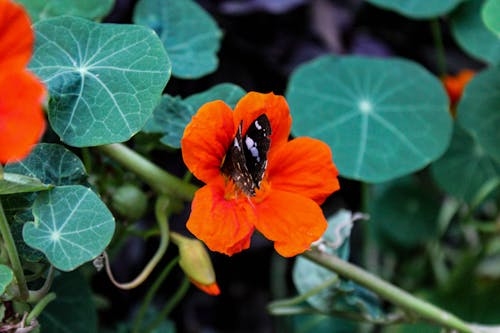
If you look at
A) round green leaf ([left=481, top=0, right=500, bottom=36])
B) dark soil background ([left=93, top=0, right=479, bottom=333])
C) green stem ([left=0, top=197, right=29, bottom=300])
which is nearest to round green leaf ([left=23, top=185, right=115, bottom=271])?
green stem ([left=0, top=197, right=29, bottom=300])

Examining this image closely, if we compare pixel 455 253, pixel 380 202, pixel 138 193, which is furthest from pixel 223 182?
pixel 455 253

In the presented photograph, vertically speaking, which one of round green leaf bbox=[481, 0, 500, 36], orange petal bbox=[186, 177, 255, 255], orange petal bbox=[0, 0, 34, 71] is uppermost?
orange petal bbox=[0, 0, 34, 71]

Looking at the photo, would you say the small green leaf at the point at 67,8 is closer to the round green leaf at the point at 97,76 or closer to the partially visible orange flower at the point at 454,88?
the round green leaf at the point at 97,76

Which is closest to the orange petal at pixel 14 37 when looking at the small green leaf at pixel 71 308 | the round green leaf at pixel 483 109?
the small green leaf at pixel 71 308

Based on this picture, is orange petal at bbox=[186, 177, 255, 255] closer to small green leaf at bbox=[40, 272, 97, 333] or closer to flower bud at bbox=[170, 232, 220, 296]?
flower bud at bbox=[170, 232, 220, 296]

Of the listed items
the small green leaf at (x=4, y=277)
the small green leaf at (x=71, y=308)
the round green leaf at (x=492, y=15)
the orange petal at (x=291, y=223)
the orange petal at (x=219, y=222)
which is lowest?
the small green leaf at (x=71, y=308)

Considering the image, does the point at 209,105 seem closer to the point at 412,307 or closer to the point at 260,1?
the point at 412,307

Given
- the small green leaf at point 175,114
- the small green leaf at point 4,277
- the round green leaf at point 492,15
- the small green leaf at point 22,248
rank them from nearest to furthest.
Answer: the small green leaf at point 4,277 < the small green leaf at point 22,248 < the small green leaf at point 175,114 < the round green leaf at point 492,15
